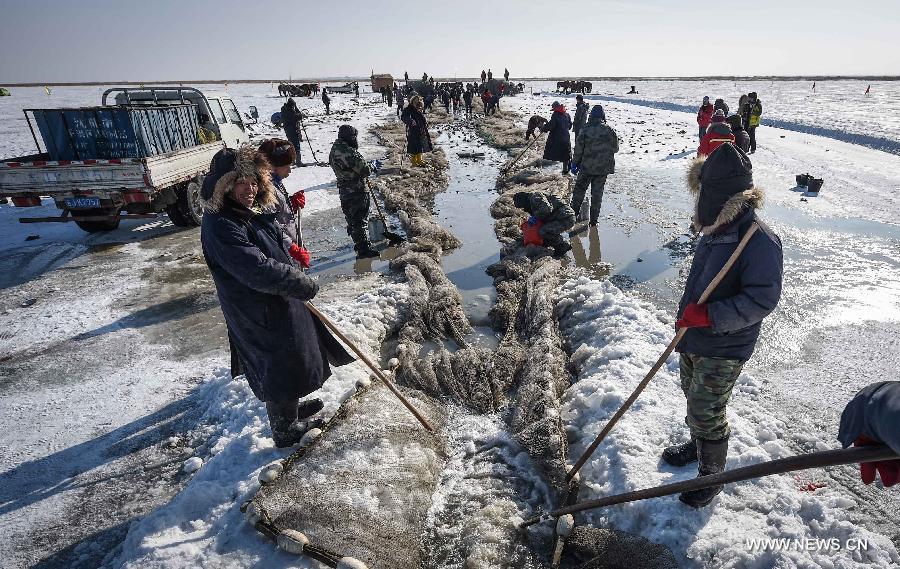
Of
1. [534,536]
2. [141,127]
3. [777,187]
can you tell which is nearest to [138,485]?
[534,536]

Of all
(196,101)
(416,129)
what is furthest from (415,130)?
(196,101)

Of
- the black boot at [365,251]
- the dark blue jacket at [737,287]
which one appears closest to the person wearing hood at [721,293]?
the dark blue jacket at [737,287]

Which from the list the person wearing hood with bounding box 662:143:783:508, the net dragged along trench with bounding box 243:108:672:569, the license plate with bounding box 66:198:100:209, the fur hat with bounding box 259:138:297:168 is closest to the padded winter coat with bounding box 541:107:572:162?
the net dragged along trench with bounding box 243:108:672:569

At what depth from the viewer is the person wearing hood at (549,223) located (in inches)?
286

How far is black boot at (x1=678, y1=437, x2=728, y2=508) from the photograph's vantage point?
2.80 m

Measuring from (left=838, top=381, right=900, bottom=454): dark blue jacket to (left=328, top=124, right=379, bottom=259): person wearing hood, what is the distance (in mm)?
6760

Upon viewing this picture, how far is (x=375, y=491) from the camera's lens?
3.05 m

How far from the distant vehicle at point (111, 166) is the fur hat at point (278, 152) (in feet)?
13.8

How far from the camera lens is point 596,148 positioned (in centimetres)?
801

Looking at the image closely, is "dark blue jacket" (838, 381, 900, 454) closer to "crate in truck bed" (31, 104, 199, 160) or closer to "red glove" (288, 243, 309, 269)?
A: "red glove" (288, 243, 309, 269)

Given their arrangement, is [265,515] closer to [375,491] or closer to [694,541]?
[375,491]

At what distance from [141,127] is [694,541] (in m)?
9.80

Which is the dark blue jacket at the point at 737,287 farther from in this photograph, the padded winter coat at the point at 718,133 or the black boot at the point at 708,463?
the padded winter coat at the point at 718,133

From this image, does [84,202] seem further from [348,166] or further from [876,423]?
[876,423]
